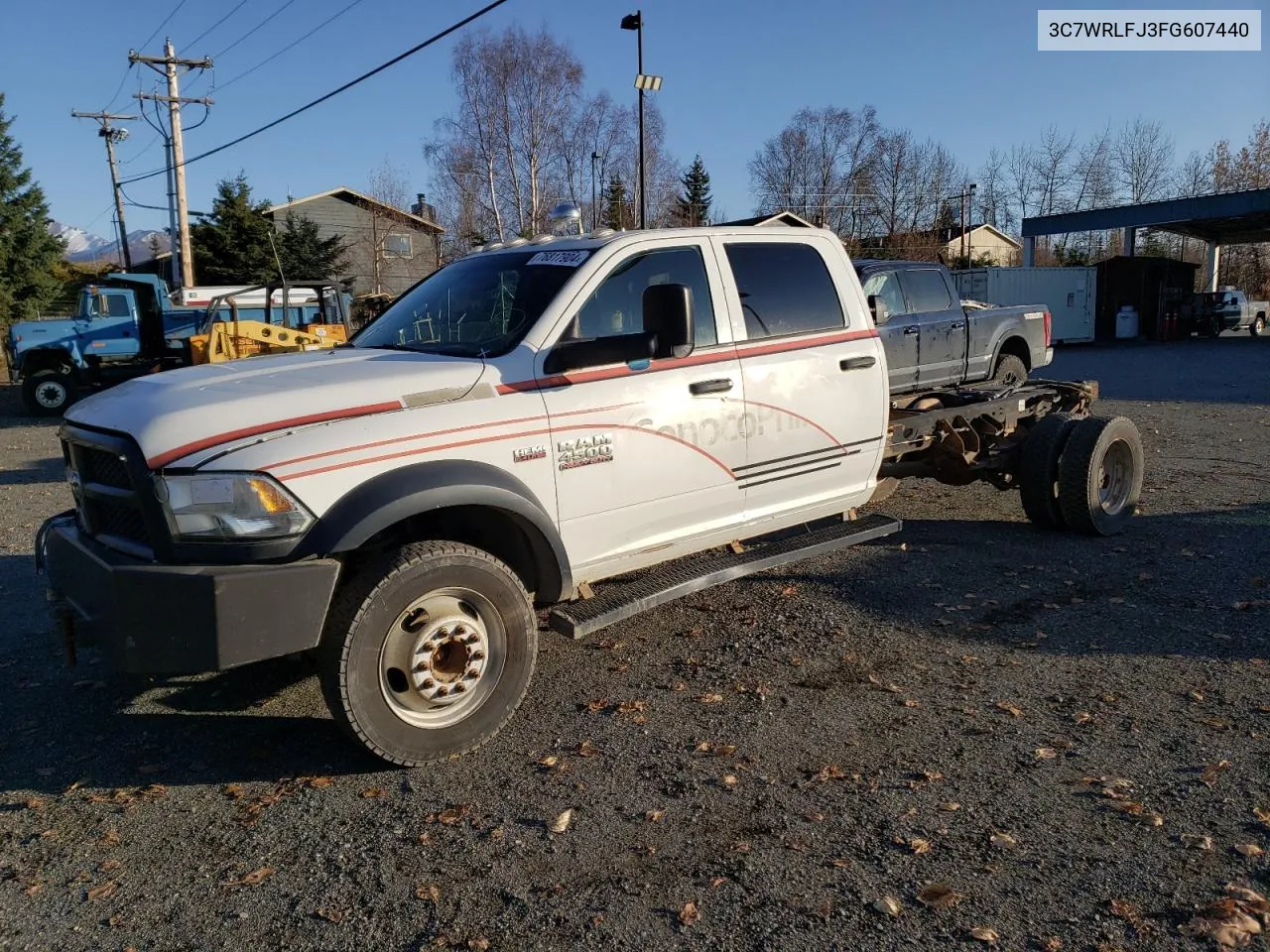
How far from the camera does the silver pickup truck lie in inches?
436

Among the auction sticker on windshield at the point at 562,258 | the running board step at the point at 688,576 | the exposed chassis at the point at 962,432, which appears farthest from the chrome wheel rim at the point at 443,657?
the exposed chassis at the point at 962,432

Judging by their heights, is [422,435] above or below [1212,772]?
above

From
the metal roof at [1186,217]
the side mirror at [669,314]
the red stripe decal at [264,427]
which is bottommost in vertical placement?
the red stripe decal at [264,427]

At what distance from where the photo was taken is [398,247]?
44625 mm

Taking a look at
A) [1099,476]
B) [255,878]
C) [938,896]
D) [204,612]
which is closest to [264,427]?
[204,612]

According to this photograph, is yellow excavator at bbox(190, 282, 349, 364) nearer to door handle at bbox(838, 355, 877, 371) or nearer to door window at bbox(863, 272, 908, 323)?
door window at bbox(863, 272, 908, 323)

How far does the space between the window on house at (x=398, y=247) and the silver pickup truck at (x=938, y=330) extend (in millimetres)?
35679

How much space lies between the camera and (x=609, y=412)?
4215 millimetres

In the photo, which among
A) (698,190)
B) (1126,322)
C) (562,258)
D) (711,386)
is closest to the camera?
(562,258)

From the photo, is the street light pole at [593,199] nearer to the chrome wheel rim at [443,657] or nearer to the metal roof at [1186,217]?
the metal roof at [1186,217]

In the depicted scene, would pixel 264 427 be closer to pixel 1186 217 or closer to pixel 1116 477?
pixel 1116 477

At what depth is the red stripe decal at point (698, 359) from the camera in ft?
13.2

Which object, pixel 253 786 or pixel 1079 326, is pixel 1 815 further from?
pixel 1079 326

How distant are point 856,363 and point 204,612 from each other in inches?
144
